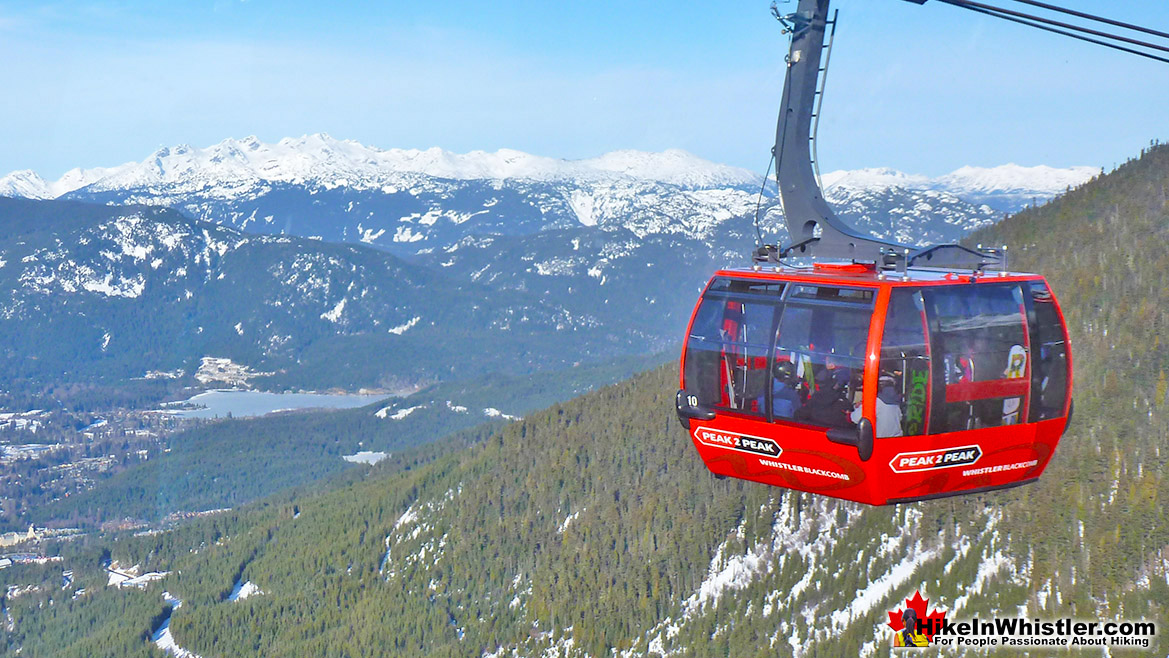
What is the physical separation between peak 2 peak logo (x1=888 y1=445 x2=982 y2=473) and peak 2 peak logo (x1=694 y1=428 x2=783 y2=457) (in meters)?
3.02

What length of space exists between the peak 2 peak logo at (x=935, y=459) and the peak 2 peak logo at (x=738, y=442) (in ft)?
9.90

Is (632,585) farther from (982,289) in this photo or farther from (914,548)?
(982,289)

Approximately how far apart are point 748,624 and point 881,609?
71.9 ft

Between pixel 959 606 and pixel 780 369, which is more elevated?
pixel 780 369

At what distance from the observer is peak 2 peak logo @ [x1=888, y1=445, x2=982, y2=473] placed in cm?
2545

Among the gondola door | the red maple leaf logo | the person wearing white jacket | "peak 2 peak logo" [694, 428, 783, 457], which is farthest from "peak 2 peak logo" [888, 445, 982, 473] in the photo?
the red maple leaf logo

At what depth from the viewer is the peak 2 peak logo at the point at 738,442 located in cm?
2753

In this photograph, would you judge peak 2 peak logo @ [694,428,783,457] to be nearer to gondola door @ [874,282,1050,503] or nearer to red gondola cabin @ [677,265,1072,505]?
red gondola cabin @ [677,265,1072,505]

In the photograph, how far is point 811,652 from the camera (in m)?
154

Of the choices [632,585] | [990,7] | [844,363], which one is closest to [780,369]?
[844,363]

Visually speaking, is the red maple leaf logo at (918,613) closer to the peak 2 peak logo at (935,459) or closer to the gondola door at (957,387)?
the gondola door at (957,387)

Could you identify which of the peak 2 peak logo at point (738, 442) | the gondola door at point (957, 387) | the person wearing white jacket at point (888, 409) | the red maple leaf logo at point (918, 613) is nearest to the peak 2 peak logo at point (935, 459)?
the gondola door at point (957, 387)

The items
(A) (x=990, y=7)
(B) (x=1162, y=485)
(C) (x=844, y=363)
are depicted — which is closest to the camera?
(A) (x=990, y=7)

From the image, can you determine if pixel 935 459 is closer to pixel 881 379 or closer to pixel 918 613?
pixel 881 379
